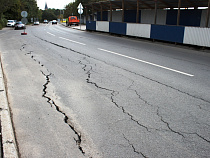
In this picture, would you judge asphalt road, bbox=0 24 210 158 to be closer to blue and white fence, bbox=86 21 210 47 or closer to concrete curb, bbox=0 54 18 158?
concrete curb, bbox=0 54 18 158

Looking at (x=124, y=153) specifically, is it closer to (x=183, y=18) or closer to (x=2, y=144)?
(x=2, y=144)

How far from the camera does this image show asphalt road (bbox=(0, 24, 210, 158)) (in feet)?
10.9

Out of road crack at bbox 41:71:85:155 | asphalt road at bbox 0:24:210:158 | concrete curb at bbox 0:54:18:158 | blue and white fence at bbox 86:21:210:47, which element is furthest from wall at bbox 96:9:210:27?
concrete curb at bbox 0:54:18:158

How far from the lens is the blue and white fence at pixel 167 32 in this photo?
13.0 metres

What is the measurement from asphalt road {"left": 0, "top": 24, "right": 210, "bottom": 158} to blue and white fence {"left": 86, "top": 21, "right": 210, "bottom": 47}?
5.38 meters

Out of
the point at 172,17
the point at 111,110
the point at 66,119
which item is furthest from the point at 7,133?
the point at 172,17

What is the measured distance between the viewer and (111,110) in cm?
459

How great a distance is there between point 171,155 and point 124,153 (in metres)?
0.67

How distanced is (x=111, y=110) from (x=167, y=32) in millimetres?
12422

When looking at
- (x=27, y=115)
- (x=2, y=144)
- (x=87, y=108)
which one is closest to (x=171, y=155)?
(x=87, y=108)

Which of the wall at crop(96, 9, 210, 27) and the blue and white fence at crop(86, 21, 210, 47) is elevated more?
the wall at crop(96, 9, 210, 27)

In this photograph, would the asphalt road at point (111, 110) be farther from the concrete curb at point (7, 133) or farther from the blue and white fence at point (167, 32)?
the blue and white fence at point (167, 32)

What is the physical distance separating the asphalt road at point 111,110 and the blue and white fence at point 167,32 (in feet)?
17.7

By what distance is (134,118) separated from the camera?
4.23 metres
